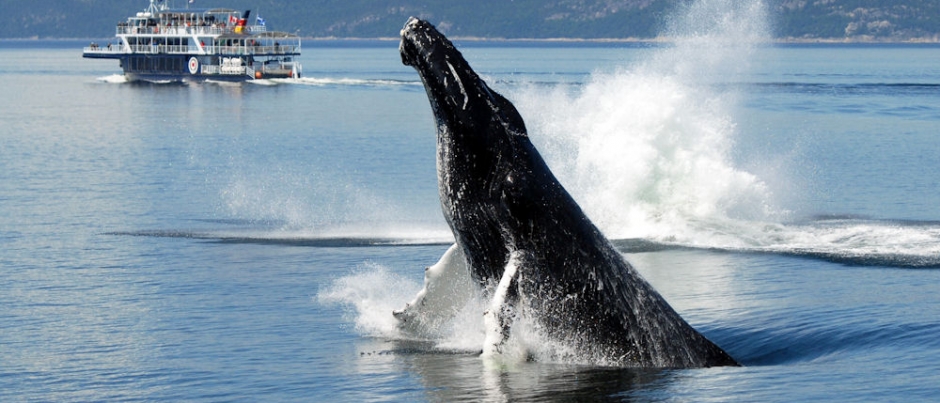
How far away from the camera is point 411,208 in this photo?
31.1 metres

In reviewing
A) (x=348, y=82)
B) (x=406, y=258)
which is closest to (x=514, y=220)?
→ (x=406, y=258)

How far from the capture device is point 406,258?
22.8 metres

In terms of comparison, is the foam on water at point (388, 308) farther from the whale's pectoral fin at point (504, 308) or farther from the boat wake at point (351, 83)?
the boat wake at point (351, 83)

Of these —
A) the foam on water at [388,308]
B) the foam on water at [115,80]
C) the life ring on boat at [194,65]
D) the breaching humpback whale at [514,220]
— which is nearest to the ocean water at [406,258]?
the foam on water at [388,308]

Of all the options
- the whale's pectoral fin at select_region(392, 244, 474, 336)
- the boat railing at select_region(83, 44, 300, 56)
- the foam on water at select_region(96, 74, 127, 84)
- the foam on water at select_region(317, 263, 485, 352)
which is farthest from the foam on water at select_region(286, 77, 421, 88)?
the whale's pectoral fin at select_region(392, 244, 474, 336)

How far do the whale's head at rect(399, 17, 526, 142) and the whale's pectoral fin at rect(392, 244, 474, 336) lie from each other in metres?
1.32

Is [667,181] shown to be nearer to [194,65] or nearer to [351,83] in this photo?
[351,83]

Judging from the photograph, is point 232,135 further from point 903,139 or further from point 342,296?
point 342,296

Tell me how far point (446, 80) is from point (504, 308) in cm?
204

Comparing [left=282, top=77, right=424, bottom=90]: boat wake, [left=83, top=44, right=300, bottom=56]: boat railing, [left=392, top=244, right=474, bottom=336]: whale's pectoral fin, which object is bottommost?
[left=392, top=244, right=474, bottom=336]: whale's pectoral fin

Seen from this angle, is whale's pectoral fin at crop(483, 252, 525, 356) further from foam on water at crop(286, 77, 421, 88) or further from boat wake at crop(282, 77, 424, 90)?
foam on water at crop(286, 77, 421, 88)

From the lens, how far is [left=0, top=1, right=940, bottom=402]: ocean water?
44.6 ft

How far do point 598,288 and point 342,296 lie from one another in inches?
283

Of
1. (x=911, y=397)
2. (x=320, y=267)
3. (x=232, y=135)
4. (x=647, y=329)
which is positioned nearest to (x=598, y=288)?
(x=647, y=329)
